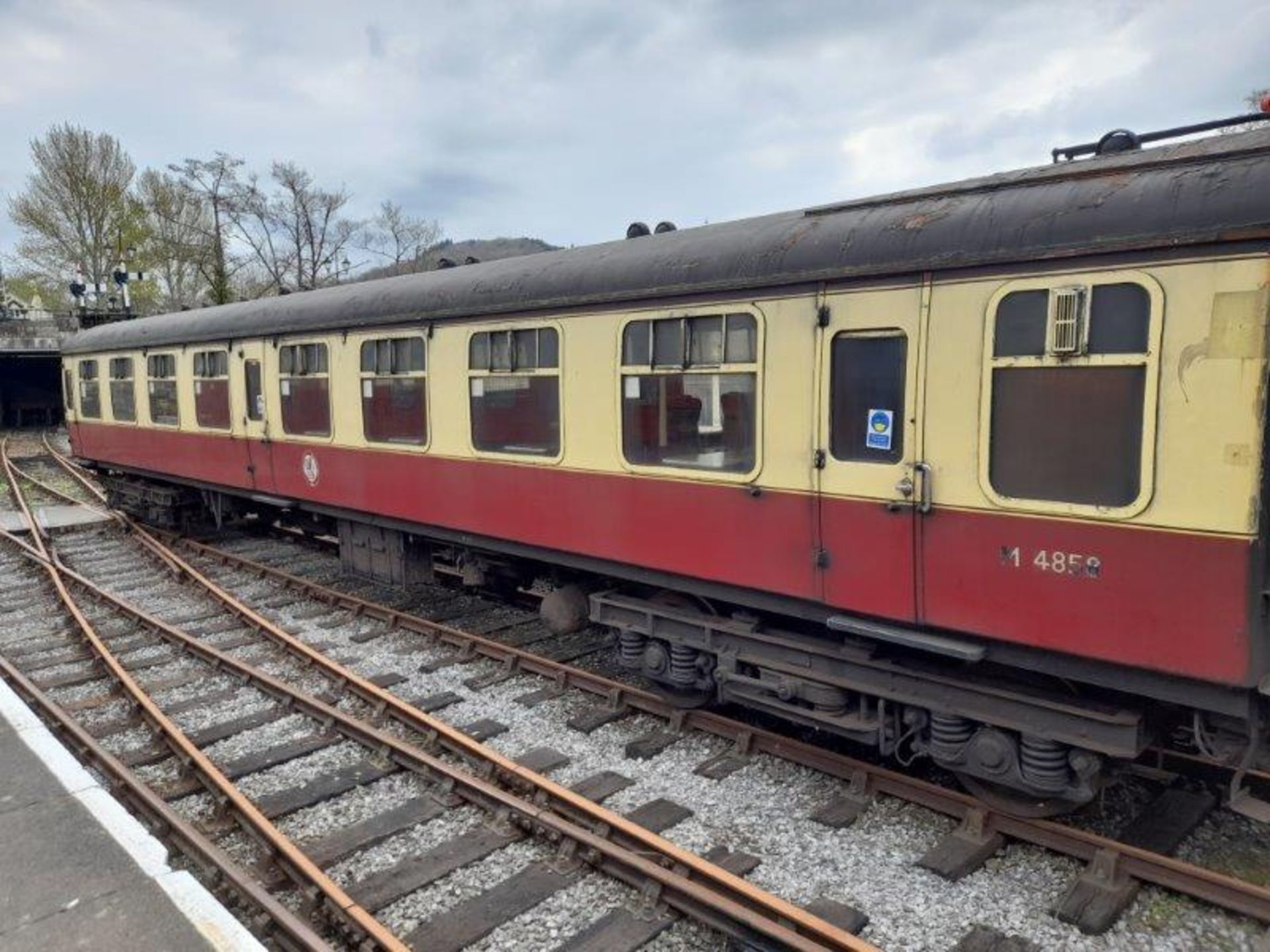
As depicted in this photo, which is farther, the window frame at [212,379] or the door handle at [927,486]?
the window frame at [212,379]

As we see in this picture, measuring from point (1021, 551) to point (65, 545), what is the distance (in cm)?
1448

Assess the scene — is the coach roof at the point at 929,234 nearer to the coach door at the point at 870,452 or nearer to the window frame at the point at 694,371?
the window frame at the point at 694,371

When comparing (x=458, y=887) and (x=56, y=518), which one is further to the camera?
(x=56, y=518)

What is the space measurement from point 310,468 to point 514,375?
3.98m

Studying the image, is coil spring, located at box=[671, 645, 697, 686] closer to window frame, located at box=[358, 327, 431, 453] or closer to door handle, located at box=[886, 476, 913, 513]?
door handle, located at box=[886, 476, 913, 513]

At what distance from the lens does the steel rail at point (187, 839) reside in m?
4.15

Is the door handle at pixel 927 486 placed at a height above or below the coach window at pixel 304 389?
below

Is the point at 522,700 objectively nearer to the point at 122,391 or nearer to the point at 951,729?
the point at 951,729

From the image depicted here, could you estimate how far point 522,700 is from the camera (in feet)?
23.1

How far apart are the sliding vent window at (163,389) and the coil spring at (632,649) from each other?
9.06m

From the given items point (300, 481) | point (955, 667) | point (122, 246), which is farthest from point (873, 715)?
point (122, 246)

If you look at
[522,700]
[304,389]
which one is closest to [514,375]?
[522,700]

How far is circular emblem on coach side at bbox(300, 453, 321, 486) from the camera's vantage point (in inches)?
388

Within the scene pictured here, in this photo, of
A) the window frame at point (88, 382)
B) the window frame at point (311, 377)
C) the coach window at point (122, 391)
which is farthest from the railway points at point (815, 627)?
the window frame at point (88, 382)
